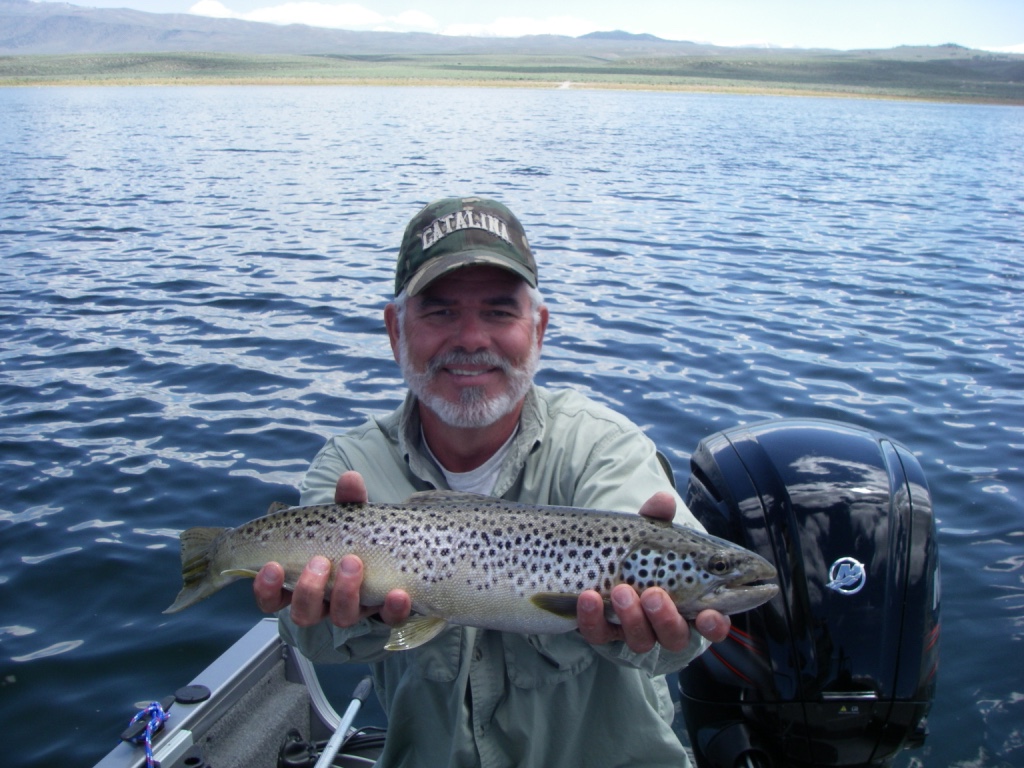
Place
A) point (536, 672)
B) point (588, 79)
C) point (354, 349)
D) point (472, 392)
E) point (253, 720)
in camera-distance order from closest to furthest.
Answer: point (536, 672), point (472, 392), point (253, 720), point (354, 349), point (588, 79)

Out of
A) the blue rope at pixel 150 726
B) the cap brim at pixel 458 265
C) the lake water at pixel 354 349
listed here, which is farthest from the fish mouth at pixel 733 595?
the lake water at pixel 354 349

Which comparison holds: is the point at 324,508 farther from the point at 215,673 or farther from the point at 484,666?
the point at 215,673

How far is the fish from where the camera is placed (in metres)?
2.96

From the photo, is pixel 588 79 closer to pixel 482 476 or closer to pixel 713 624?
pixel 482 476

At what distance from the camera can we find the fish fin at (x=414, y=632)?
9.60 feet

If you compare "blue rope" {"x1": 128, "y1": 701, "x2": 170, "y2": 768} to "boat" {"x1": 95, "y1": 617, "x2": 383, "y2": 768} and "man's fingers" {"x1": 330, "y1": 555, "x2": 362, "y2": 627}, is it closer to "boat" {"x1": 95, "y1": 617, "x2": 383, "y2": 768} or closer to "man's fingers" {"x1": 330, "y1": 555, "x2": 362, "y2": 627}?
"boat" {"x1": 95, "y1": 617, "x2": 383, "y2": 768}

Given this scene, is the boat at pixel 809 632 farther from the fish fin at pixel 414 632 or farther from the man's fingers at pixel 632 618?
the fish fin at pixel 414 632

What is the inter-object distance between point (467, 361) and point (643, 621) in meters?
1.21

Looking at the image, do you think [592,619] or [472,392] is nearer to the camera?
[592,619]

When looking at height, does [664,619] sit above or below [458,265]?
below

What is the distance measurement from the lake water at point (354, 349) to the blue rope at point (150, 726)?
1562 millimetres

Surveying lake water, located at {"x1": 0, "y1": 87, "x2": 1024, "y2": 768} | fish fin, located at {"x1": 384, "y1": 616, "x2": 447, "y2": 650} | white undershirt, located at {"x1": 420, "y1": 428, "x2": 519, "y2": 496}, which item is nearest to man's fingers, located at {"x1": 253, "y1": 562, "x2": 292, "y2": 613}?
fish fin, located at {"x1": 384, "y1": 616, "x2": 447, "y2": 650}

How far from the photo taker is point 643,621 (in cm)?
280

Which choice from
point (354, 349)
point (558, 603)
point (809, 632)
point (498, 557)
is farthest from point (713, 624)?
point (354, 349)
